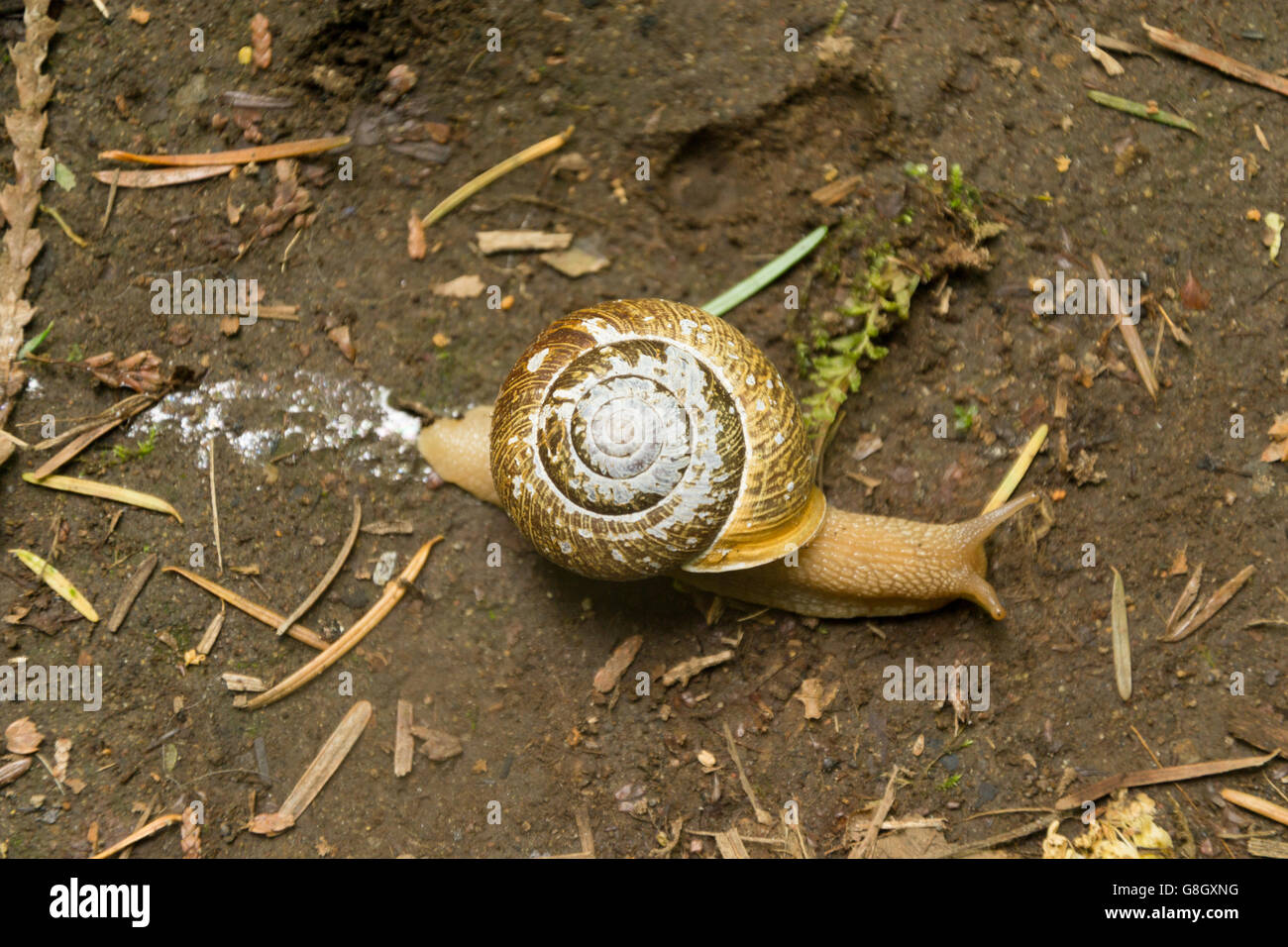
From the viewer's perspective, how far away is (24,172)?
3.65 meters

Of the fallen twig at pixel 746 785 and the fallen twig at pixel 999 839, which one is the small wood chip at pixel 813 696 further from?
the fallen twig at pixel 999 839

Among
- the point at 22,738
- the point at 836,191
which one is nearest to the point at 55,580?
the point at 22,738

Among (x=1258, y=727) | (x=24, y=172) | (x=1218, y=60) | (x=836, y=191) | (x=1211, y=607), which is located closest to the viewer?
(x=1258, y=727)

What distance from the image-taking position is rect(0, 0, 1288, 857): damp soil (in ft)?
11.5

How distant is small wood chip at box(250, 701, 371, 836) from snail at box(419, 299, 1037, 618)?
111 centimetres

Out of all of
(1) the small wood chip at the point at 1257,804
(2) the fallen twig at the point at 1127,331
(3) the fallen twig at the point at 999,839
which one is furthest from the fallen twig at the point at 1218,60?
(3) the fallen twig at the point at 999,839

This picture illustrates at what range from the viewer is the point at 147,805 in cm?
344

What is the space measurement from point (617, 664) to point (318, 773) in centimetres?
127

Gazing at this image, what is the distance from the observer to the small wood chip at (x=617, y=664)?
370 centimetres

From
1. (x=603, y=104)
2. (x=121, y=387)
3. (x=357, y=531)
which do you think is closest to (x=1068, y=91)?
(x=603, y=104)

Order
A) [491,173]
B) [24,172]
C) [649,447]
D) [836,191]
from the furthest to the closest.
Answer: [491,173] → [836,191] → [24,172] → [649,447]

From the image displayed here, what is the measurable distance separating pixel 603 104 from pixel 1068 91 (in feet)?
6.57

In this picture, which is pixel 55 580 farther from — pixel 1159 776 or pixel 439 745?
pixel 1159 776

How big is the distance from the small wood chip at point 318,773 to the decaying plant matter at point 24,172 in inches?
79.5
